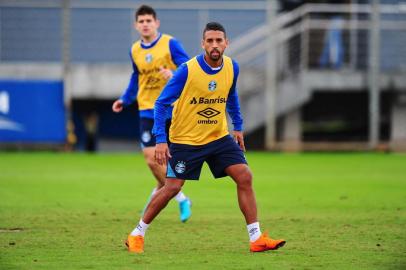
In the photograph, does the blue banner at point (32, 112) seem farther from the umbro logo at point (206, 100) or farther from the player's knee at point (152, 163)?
the umbro logo at point (206, 100)

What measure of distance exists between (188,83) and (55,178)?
8.77m

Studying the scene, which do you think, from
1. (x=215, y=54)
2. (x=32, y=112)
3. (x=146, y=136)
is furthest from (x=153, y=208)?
(x=32, y=112)

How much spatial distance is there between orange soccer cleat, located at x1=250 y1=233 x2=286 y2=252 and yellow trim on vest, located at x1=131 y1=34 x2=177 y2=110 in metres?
3.27

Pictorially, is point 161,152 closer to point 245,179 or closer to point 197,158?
point 197,158

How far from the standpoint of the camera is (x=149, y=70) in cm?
1131

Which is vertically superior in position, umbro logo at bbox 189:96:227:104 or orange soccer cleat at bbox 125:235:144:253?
umbro logo at bbox 189:96:227:104

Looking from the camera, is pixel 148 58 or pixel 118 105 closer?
pixel 118 105

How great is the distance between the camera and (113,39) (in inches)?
970

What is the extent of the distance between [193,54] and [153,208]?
15770mm

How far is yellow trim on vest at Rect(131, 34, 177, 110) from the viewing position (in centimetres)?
1127

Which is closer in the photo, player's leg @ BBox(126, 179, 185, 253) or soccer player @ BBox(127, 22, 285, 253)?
soccer player @ BBox(127, 22, 285, 253)

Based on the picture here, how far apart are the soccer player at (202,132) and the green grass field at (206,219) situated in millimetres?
393

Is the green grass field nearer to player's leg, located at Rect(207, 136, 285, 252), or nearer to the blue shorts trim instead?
player's leg, located at Rect(207, 136, 285, 252)

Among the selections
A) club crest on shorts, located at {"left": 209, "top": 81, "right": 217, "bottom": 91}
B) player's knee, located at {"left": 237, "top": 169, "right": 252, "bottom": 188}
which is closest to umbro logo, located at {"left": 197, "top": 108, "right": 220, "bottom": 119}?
club crest on shorts, located at {"left": 209, "top": 81, "right": 217, "bottom": 91}
